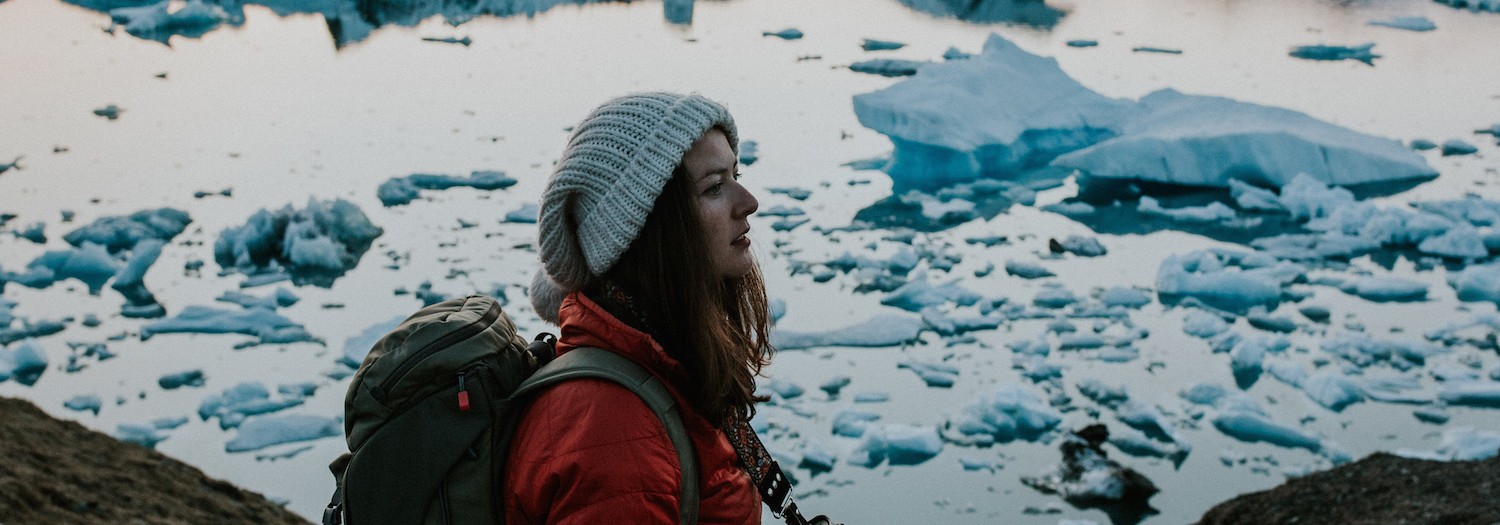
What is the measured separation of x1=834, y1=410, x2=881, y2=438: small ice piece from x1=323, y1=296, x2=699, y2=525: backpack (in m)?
3.75

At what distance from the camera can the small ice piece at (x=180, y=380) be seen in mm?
5734

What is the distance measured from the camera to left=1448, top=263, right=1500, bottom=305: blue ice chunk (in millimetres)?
6934

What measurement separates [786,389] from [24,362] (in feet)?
12.0

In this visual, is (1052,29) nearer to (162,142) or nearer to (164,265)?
(162,142)

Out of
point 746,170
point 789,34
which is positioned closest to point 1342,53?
point 789,34

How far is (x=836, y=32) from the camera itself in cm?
1559

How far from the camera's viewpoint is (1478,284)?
7.01 metres

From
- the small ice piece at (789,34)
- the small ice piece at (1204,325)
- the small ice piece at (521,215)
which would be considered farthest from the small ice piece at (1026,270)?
the small ice piece at (789,34)

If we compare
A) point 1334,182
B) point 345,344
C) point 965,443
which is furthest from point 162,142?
point 1334,182

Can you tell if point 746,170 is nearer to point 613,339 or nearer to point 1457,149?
point 1457,149

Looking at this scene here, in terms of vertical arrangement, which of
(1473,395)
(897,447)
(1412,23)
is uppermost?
(1473,395)

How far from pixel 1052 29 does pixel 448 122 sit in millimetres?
9096

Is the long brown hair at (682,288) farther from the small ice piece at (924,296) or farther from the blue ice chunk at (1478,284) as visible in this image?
the blue ice chunk at (1478,284)

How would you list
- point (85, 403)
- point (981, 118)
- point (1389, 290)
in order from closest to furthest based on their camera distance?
point (85, 403) → point (1389, 290) → point (981, 118)
